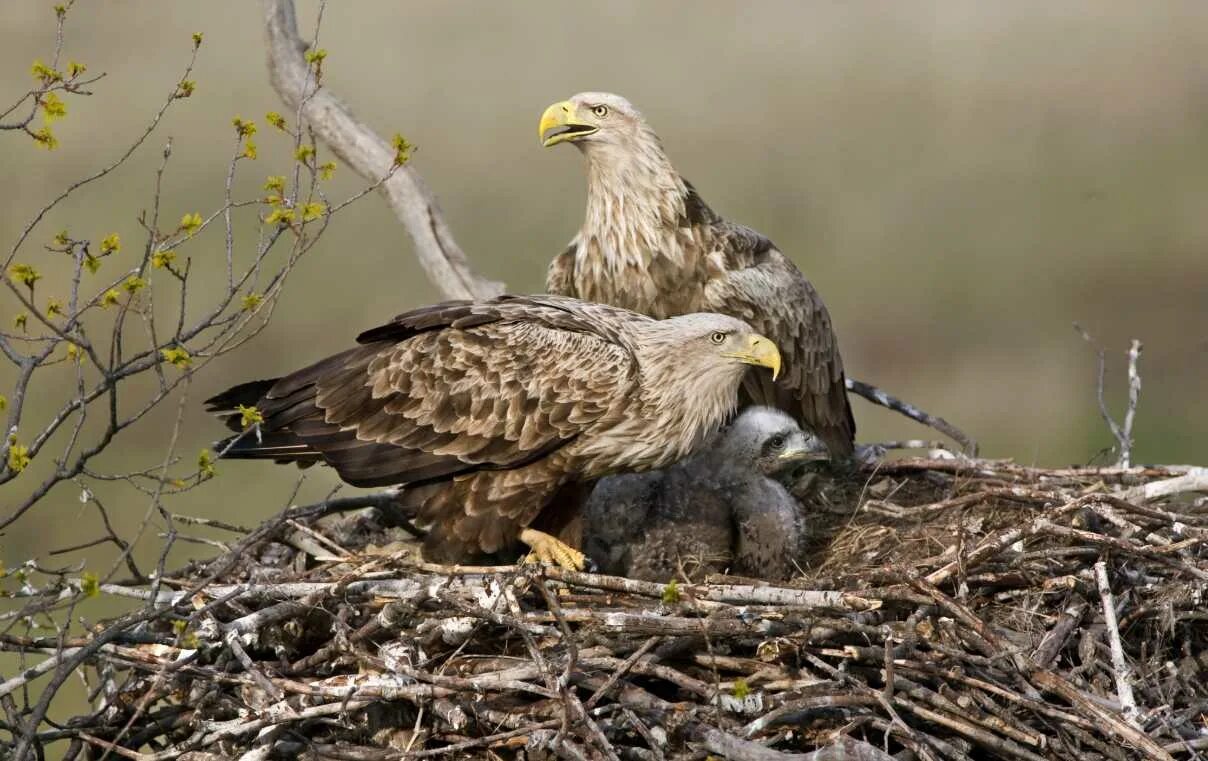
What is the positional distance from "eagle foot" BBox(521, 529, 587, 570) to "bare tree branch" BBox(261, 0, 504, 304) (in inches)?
90.3

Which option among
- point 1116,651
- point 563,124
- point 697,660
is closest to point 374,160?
point 563,124

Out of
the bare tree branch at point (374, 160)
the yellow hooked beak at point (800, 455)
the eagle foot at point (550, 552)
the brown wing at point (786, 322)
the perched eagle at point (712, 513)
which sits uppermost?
the bare tree branch at point (374, 160)

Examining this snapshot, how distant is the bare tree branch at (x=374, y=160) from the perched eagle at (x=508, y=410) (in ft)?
6.22

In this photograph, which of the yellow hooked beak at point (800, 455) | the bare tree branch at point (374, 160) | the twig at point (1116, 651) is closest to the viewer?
the twig at point (1116, 651)

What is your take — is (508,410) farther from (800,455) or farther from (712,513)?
(800,455)

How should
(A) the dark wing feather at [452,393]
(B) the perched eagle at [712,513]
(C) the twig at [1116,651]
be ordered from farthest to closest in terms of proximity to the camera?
(B) the perched eagle at [712,513], (A) the dark wing feather at [452,393], (C) the twig at [1116,651]

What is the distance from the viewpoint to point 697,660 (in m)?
4.74

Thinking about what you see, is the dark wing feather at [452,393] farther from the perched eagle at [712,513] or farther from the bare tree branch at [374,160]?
the bare tree branch at [374,160]

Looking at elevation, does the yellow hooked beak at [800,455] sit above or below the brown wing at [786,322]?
below

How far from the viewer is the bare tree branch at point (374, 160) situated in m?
7.59

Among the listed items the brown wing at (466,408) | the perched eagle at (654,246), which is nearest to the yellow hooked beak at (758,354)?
the brown wing at (466,408)

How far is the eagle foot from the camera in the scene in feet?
17.6

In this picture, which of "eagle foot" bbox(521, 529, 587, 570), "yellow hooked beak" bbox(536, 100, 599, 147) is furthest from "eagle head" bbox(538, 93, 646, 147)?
"eagle foot" bbox(521, 529, 587, 570)

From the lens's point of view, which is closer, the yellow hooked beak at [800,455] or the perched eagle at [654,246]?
the yellow hooked beak at [800,455]
